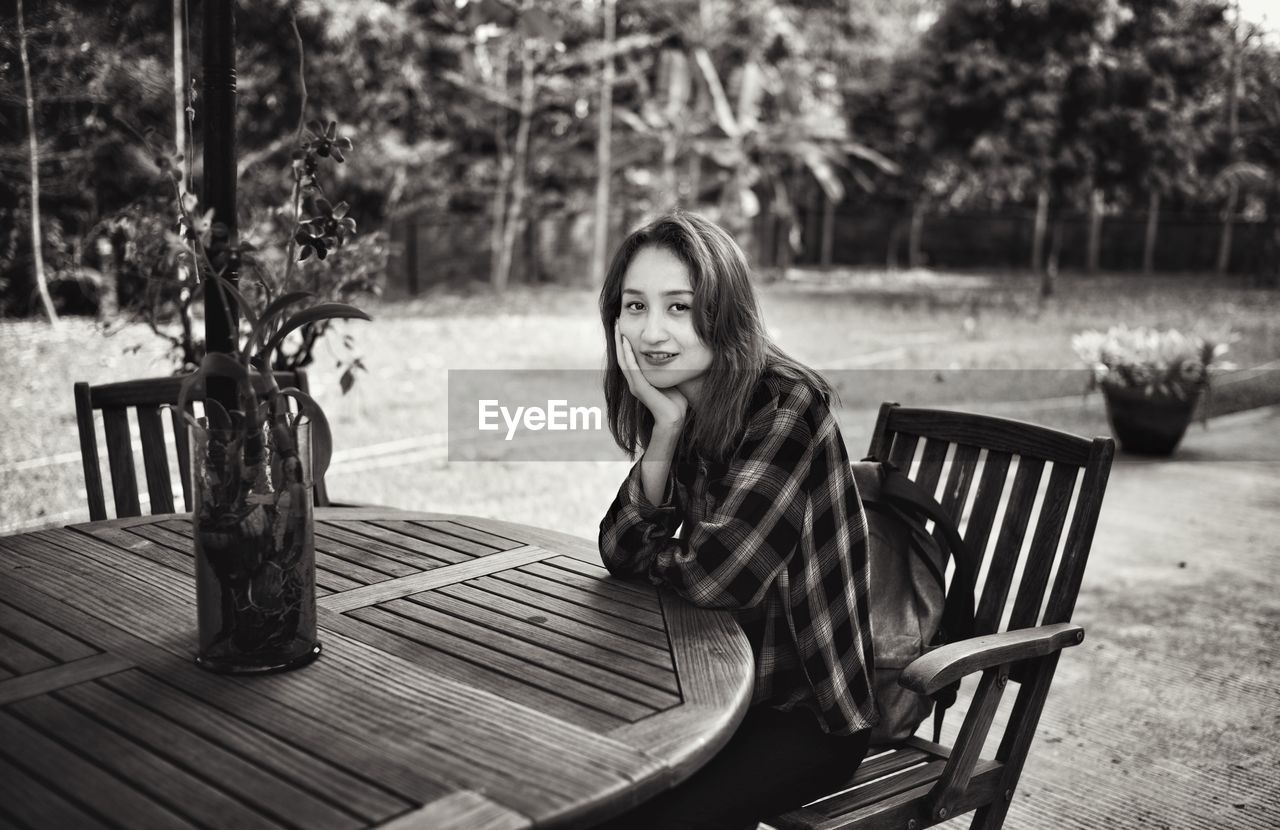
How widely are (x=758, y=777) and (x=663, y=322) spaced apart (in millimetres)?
846

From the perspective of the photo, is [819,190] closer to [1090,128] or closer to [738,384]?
[1090,128]

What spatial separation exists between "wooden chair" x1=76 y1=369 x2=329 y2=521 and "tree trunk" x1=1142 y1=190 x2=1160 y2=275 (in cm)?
2687

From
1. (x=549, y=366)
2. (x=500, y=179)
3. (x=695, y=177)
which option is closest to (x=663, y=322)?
(x=549, y=366)

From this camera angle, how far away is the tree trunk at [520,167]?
51.4 feet

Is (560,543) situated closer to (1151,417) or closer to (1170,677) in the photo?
(1170,677)

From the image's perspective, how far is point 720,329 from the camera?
6.89 feet

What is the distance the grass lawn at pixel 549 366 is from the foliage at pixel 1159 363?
3.51 feet

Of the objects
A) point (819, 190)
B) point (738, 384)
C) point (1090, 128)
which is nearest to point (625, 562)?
point (738, 384)

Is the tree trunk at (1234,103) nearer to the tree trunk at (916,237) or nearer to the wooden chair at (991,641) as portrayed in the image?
the tree trunk at (916,237)

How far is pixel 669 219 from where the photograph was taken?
2145mm

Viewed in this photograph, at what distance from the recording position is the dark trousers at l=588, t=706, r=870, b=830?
180 centimetres

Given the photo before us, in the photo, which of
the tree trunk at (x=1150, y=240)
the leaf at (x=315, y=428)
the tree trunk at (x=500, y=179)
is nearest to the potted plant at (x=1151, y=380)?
the leaf at (x=315, y=428)

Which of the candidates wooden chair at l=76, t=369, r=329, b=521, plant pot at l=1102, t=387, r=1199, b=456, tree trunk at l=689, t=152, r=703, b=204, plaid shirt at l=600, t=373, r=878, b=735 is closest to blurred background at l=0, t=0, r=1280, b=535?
tree trunk at l=689, t=152, r=703, b=204

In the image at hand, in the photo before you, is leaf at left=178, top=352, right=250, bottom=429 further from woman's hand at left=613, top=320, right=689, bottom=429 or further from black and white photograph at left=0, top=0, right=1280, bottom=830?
woman's hand at left=613, top=320, right=689, bottom=429
